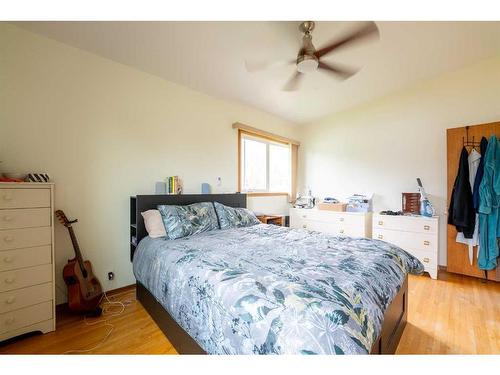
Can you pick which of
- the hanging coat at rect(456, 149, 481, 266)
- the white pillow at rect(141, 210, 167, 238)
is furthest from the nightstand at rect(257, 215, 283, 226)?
the hanging coat at rect(456, 149, 481, 266)

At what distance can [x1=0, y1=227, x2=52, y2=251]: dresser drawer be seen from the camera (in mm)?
1438

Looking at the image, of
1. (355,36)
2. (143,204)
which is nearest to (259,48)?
(355,36)

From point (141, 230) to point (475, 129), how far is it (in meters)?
3.99

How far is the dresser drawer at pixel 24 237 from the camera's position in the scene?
144 centimetres

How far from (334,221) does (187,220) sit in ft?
7.89

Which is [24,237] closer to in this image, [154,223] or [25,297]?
[25,297]

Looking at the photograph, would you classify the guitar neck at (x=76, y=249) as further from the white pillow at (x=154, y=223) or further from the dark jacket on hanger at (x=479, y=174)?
the dark jacket on hanger at (x=479, y=174)

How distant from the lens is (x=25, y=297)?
4.93 ft

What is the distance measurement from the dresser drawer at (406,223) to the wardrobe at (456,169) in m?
0.27

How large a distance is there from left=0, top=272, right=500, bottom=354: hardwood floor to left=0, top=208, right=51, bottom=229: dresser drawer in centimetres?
82

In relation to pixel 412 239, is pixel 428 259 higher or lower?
lower
